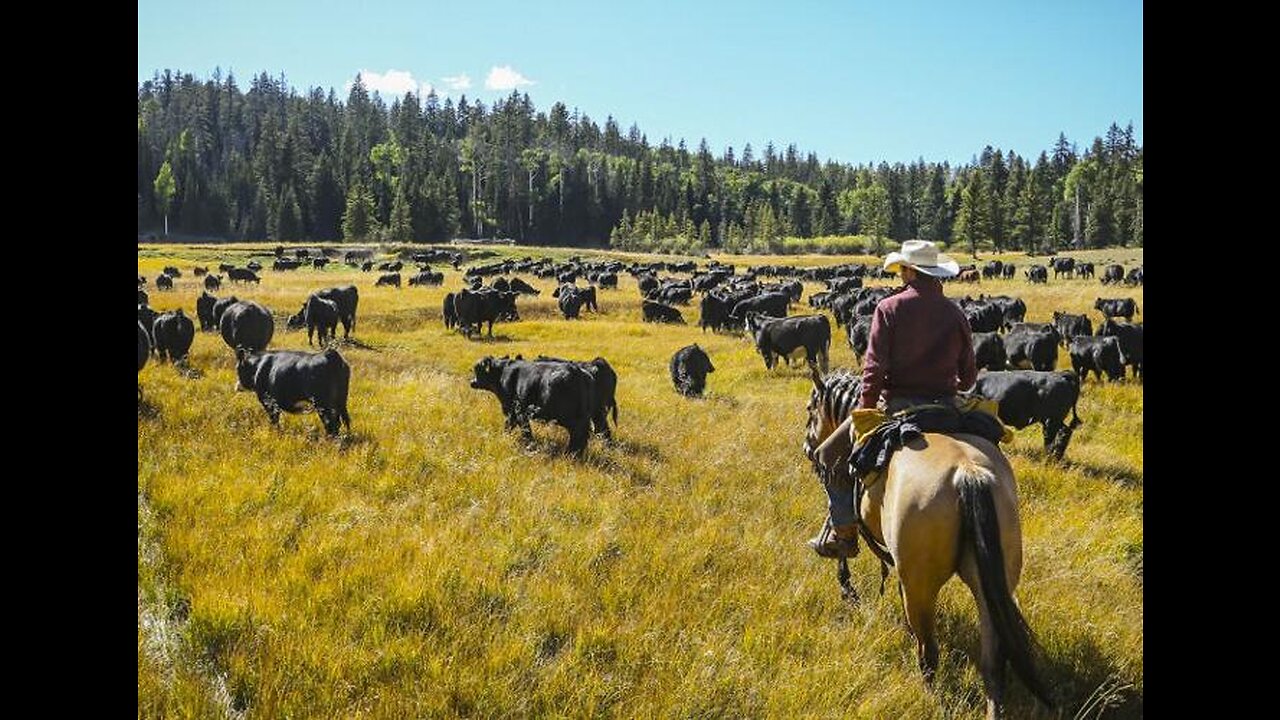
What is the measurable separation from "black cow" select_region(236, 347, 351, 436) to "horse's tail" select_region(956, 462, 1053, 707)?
31.1 ft

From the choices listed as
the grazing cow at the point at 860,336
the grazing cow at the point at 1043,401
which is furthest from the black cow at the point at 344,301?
the grazing cow at the point at 1043,401

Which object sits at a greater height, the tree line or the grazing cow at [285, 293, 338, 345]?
the tree line

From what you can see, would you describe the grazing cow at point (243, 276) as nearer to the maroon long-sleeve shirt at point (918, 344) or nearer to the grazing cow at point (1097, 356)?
the grazing cow at point (1097, 356)

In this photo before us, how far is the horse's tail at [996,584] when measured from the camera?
384cm

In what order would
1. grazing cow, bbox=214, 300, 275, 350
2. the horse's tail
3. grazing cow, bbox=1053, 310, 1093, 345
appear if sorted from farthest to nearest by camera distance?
1. grazing cow, bbox=1053, 310, 1093, 345
2. grazing cow, bbox=214, 300, 275, 350
3. the horse's tail

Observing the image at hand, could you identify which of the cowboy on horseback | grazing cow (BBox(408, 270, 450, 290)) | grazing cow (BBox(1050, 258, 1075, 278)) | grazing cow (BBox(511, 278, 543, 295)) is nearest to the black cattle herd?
grazing cow (BBox(511, 278, 543, 295))

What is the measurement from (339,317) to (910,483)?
78.0ft

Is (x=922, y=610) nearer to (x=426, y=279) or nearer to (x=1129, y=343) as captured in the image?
(x=1129, y=343)

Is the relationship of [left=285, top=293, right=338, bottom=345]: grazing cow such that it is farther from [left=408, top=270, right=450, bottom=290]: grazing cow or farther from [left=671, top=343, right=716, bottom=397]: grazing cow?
[left=408, top=270, right=450, bottom=290]: grazing cow

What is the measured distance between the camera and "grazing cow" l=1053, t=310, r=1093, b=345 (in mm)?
22859

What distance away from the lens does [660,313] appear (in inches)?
1321

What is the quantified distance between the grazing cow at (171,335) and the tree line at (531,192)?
81802 mm
